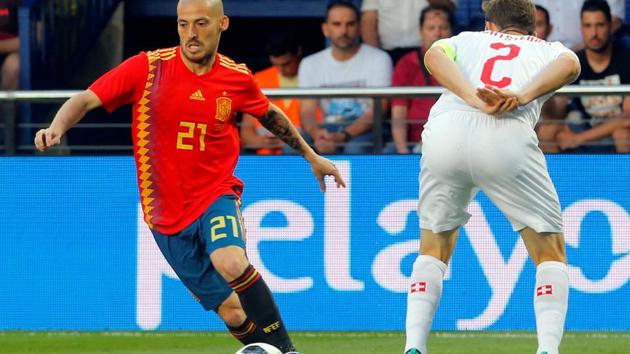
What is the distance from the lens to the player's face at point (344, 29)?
12812mm

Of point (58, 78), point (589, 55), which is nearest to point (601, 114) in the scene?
point (589, 55)

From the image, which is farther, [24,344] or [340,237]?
[340,237]

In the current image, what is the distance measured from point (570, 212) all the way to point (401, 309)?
1373 mm

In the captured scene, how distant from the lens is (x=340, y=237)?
435 inches

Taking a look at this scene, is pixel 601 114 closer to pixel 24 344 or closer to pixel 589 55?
pixel 589 55

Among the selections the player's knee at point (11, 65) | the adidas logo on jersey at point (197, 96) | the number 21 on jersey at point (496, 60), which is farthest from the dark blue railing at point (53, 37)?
the number 21 on jersey at point (496, 60)

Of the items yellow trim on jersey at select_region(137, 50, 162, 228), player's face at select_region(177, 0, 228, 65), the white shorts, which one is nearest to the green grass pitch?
yellow trim on jersey at select_region(137, 50, 162, 228)

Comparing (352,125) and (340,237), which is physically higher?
(352,125)

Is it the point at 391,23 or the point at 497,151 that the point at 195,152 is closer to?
the point at 497,151

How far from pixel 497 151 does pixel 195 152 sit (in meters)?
1.58

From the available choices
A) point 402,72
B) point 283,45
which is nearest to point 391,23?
point 402,72

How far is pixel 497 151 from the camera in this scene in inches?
280

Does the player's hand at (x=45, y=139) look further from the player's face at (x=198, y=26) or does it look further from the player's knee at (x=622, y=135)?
the player's knee at (x=622, y=135)

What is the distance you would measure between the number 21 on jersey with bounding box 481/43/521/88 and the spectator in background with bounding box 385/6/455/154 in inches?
160
